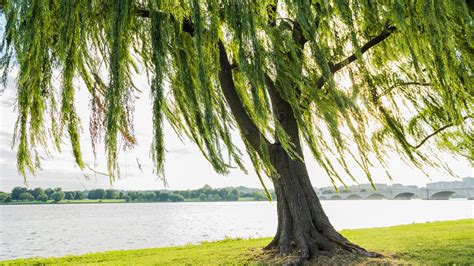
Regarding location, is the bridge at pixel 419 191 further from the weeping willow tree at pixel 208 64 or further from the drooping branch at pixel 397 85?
the weeping willow tree at pixel 208 64

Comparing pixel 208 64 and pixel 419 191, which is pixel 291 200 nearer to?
pixel 208 64

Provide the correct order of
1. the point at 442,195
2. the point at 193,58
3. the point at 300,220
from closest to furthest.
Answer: the point at 193,58, the point at 300,220, the point at 442,195

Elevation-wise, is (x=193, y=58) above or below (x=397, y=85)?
below

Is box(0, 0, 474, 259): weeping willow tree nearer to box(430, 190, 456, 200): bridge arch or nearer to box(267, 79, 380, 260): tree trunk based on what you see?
box(267, 79, 380, 260): tree trunk

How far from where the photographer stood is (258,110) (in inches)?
103

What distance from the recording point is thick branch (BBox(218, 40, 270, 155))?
14.1 ft

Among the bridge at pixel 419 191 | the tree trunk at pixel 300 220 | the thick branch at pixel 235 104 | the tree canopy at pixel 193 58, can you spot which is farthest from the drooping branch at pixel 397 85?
the bridge at pixel 419 191

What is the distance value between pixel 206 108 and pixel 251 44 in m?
0.60

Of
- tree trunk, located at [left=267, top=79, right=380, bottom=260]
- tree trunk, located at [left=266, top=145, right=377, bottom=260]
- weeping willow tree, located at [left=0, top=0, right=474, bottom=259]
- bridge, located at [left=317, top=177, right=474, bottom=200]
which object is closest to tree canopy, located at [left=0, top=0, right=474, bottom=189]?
weeping willow tree, located at [left=0, top=0, right=474, bottom=259]

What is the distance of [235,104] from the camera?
4.55m

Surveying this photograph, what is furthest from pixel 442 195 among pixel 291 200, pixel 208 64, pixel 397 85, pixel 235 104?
pixel 208 64

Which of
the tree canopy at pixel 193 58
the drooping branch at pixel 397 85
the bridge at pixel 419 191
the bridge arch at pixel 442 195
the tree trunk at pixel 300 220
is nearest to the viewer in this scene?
the tree canopy at pixel 193 58

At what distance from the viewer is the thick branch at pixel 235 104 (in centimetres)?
431

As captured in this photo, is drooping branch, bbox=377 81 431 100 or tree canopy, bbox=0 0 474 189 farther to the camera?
drooping branch, bbox=377 81 431 100
